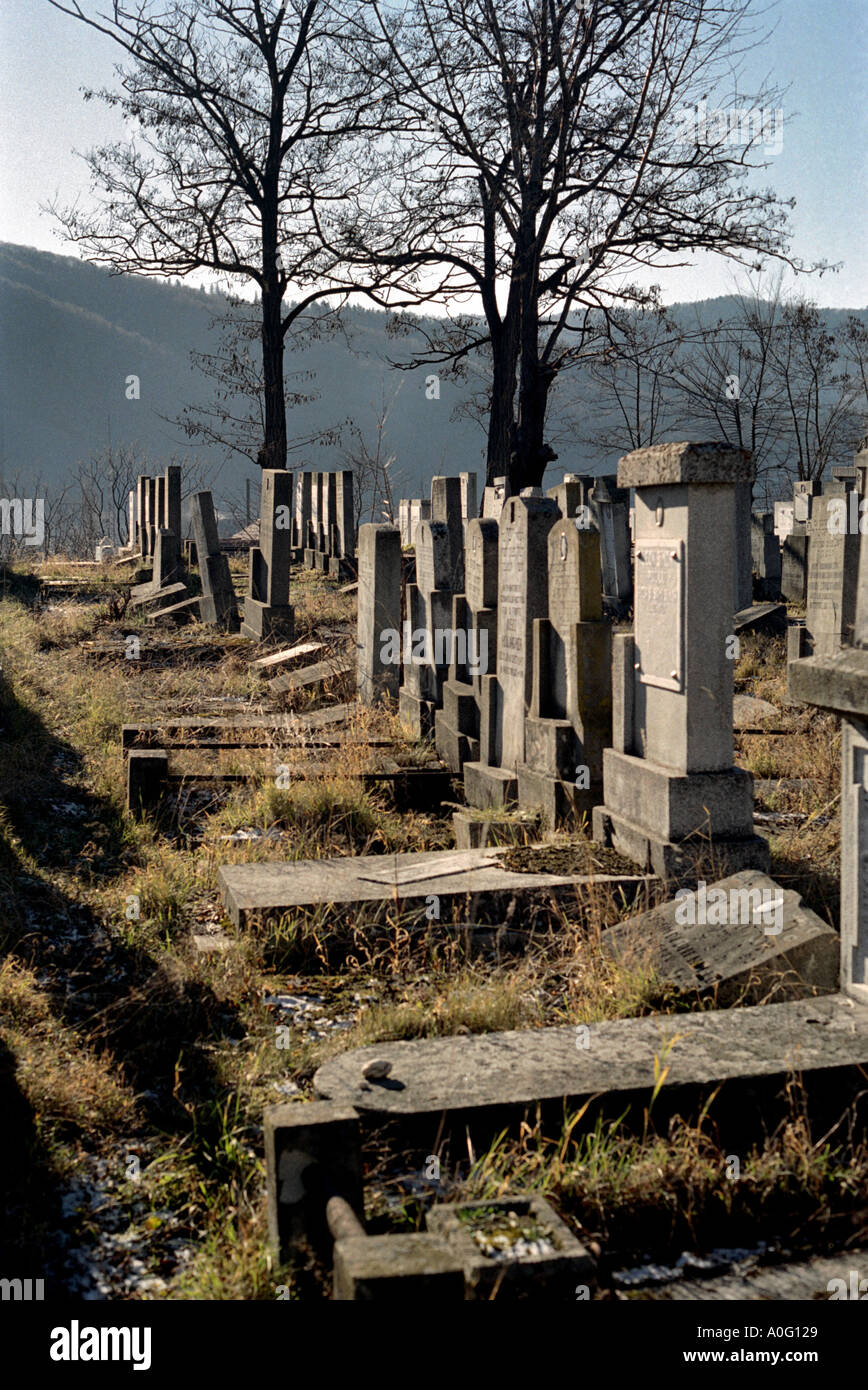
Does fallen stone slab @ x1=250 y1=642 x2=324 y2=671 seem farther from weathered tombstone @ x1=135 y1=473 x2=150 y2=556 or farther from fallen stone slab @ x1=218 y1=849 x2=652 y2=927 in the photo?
weathered tombstone @ x1=135 y1=473 x2=150 y2=556

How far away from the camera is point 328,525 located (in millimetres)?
20375

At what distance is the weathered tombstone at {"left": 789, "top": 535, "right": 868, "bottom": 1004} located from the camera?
3.35 metres

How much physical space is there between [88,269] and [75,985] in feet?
397

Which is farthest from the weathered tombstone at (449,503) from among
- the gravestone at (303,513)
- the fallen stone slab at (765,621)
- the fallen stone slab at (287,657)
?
the gravestone at (303,513)

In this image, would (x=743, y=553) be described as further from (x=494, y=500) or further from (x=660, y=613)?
(x=660, y=613)

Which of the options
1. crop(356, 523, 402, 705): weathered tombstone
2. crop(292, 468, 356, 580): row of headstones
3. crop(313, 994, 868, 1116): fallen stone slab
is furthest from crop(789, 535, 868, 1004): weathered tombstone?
crop(292, 468, 356, 580): row of headstones

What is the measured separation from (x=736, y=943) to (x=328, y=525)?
1665cm

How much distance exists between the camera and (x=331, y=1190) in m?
2.80

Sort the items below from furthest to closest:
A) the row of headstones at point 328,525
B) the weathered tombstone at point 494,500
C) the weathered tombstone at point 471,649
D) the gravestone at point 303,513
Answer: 1. the gravestone at point 303,513
2. the row of headstones at point 328,525
3. the weathered tombstone at point 494,500
4. the weathered tombstone at point 471,649

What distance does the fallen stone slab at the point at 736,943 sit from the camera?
4.22 metres

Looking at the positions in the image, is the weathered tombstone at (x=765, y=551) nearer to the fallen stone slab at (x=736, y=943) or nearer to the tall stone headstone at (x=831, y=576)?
the tall stone headstone at (x=831, y=576)

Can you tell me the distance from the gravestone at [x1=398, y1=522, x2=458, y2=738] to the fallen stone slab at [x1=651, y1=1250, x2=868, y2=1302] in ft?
20.2

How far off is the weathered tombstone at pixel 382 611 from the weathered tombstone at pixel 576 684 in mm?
3425

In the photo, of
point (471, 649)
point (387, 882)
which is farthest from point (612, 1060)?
point (471, 649)
